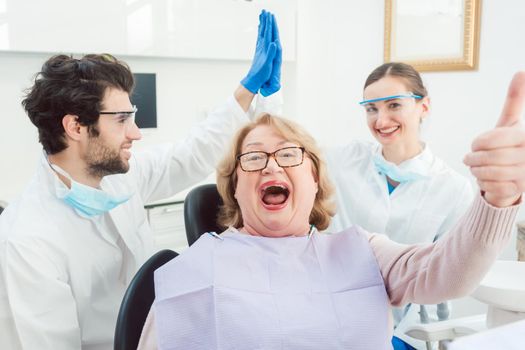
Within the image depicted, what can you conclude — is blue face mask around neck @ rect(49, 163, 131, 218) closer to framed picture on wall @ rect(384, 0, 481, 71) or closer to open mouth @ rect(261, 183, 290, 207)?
open mouth @ rect(261, 183, 290, 207)

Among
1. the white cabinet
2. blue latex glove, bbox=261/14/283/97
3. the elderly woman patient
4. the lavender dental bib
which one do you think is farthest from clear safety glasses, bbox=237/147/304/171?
the white cabinet

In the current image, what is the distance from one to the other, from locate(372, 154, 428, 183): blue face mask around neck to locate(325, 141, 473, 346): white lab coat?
0.02m

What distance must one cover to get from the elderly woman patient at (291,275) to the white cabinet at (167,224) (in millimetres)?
1763

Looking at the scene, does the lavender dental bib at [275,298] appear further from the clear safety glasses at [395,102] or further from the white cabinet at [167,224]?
the white cabinet at [167,224]

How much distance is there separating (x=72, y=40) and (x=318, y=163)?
2.06m

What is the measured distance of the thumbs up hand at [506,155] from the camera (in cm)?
73

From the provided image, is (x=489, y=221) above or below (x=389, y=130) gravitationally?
below

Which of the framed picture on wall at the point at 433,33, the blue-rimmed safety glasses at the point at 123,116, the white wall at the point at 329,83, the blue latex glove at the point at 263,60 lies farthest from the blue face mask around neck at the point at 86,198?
the framed picture on wall at the point at 433,33

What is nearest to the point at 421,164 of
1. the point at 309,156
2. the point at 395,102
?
the point at 395,102

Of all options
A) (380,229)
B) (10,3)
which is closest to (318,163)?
(380,229)

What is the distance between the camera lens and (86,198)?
1.45m

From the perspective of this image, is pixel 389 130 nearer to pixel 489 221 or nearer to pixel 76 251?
pixel 489 221

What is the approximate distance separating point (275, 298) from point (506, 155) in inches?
24.7

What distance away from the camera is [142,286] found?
114 cm
